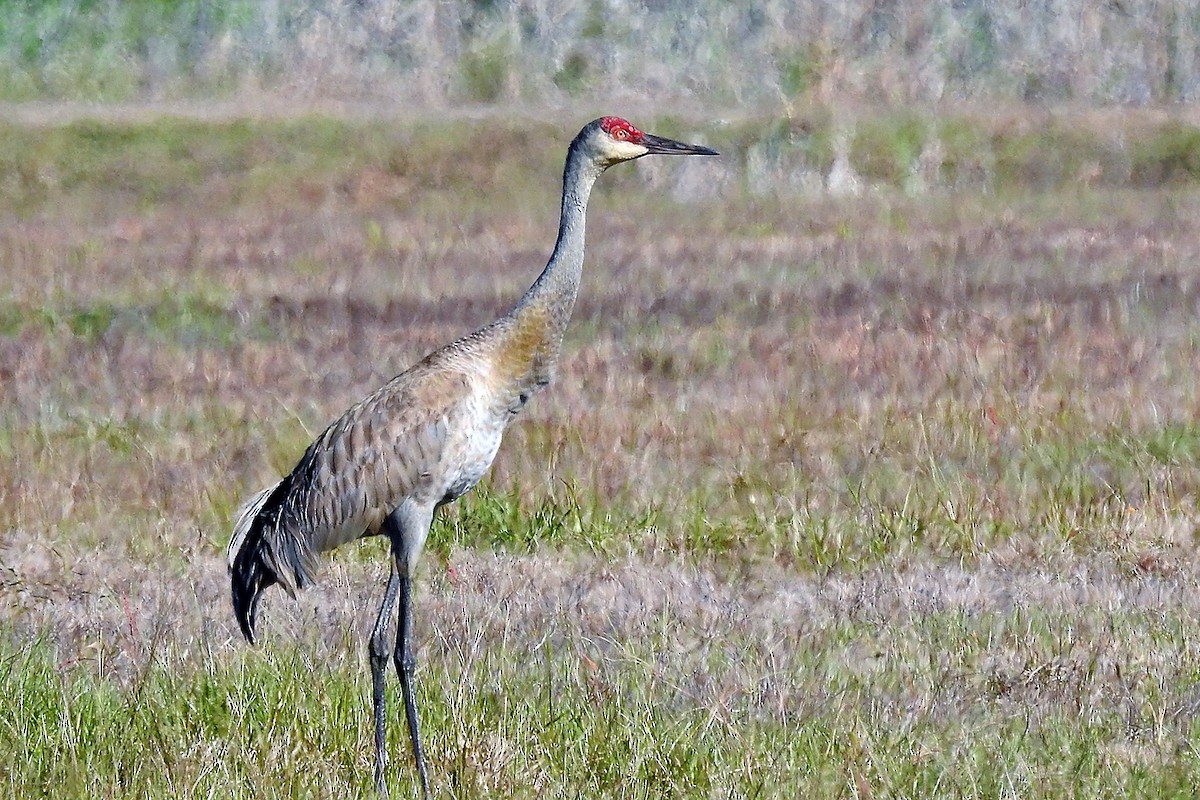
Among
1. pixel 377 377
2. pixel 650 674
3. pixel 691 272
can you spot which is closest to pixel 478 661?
pixel 650 674

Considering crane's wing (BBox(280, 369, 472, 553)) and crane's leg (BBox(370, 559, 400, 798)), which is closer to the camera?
crane's leg (BBox(370, 559, 400, 798))

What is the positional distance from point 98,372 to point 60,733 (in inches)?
237

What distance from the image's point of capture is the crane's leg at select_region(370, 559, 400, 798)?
182 inches

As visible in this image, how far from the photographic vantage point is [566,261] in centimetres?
532

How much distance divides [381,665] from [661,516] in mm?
2100

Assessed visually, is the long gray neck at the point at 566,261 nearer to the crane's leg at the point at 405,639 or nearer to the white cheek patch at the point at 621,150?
the white cheek patch at the point at 621,150

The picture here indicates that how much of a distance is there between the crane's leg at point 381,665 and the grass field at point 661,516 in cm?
10

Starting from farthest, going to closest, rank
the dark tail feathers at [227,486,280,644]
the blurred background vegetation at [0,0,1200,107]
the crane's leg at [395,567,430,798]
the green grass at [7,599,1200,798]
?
the blurred background vegetation at [0,0,1200,107]
the dark tail feathers at [227,486,280,644]
the crane's leg at [395,567,430,798]
the green grass at [7,599,1200,798]

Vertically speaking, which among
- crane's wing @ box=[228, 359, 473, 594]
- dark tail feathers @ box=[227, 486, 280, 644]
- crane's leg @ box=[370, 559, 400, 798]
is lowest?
crane's leg @ box=[370, 559, 400, 798]

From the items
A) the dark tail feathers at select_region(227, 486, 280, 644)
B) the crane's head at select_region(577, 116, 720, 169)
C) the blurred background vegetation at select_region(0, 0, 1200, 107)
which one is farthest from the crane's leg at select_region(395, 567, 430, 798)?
the blurred background vegetation at select_region(0, 0, 1200, 107)

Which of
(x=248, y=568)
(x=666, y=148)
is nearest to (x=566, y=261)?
(x=666, y=148)

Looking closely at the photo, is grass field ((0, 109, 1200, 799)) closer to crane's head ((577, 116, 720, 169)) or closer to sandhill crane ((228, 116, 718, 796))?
sandhill crane ((228, 116, 718, 796))

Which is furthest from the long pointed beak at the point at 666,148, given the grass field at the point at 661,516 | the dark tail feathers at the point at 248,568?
the dark tail feathers at the point at 248,568

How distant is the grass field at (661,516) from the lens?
15.2 feet
